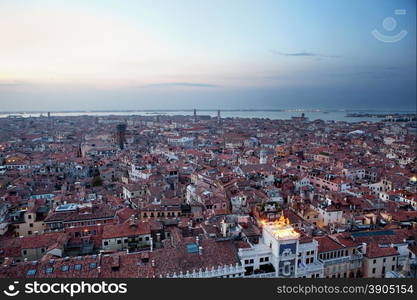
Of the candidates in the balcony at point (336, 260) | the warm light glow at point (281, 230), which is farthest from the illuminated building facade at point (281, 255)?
the balcony at point (336, 260)

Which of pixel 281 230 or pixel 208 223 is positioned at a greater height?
pixel 281 230

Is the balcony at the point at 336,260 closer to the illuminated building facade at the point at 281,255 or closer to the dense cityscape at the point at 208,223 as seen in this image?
the dense cityscape at the point at 208,223

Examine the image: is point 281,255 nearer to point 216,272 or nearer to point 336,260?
point 216,272

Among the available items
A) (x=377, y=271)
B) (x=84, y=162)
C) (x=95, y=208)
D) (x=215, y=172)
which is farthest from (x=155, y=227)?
(x=84, y=162)

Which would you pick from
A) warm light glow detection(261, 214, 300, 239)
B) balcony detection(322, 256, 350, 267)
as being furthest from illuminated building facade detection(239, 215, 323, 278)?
balcony detection(322, 256, 350, 267)

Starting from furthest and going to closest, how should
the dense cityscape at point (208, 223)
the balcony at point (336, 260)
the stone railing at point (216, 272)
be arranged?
the balcony at point (336, 260) → the dense cityscape at point (208, 223) → the stone railing at point (216, 272)

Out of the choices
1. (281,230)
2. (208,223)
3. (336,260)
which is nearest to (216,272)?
(281,230)

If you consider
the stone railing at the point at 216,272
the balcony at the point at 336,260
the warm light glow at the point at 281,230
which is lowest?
the balcony at the point at 336,260

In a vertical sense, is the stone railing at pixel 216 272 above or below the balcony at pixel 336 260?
above

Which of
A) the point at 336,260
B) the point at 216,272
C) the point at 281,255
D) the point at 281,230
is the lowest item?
the point at 336,260

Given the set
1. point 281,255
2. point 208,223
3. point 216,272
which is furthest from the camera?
point 208,223

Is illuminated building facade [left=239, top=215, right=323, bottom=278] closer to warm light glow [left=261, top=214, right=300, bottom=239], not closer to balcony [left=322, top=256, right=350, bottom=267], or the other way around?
warm light glow [left=261, top=214, right=300, bottom=239]

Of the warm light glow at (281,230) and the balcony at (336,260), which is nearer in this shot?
the warm light glow at (281,230)
